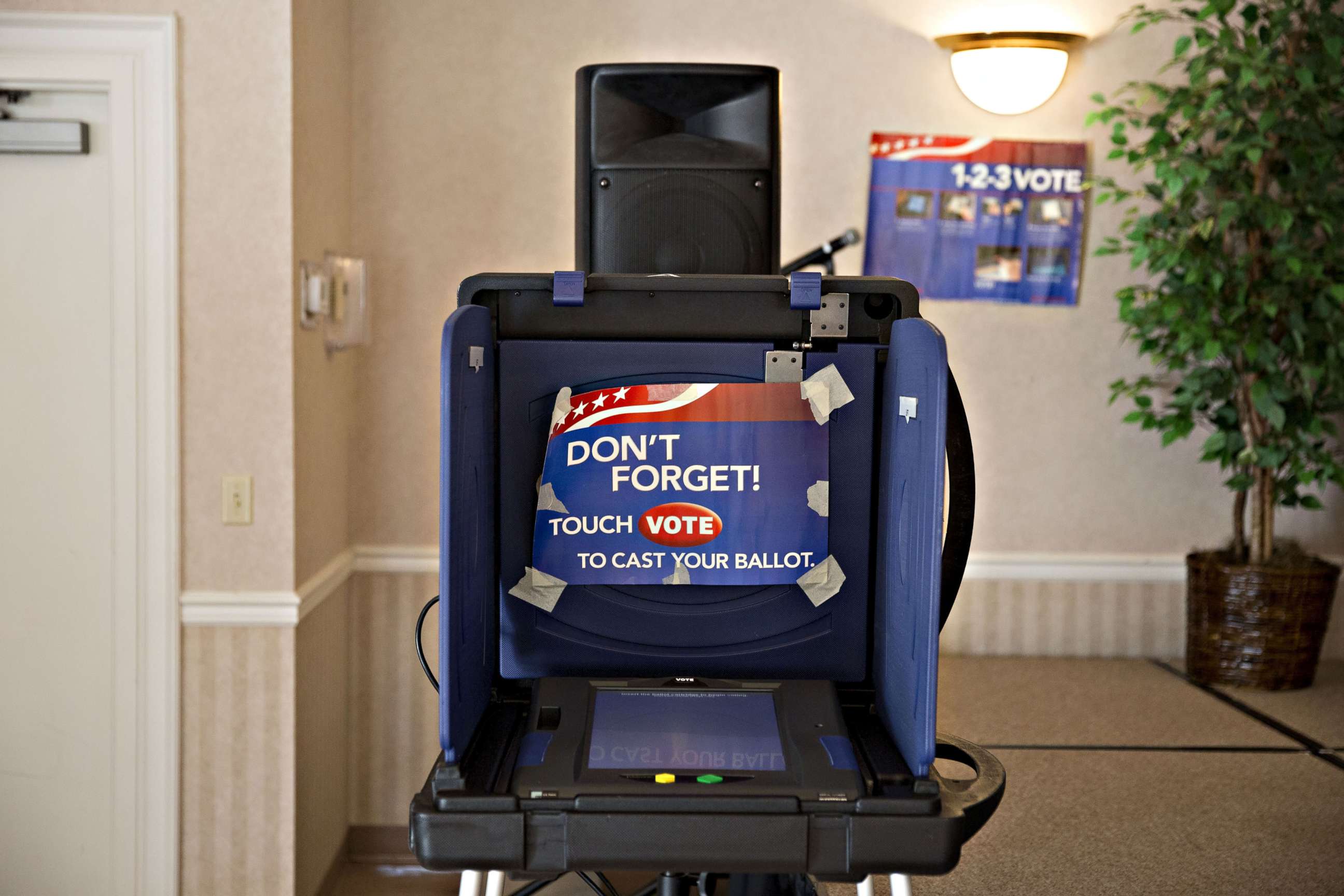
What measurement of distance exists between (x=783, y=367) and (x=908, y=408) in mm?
172

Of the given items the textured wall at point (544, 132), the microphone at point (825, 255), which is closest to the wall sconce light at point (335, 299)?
the textured wall at point (544, 132)

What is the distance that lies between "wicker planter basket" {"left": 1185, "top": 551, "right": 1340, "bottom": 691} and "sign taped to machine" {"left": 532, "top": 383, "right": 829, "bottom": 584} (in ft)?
6.64

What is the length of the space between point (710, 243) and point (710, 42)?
5.05 feet

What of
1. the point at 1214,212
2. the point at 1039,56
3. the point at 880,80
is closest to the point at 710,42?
the point at 880,80

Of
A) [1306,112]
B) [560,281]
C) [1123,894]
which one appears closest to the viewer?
[560,281]

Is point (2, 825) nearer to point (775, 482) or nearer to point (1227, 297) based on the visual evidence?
point (775, 482)

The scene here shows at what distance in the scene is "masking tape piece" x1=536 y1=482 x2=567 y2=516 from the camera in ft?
4.17

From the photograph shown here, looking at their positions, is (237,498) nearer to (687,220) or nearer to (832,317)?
(687,220)

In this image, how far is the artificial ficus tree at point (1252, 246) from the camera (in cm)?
272

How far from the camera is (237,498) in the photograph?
2445 millimetres

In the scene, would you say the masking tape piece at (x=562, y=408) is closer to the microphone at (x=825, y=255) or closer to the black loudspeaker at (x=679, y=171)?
the black loudspeaker at (x=679, y=171)

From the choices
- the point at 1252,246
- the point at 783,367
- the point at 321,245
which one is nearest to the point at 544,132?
the point at 321,245

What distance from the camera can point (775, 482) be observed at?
1287mm

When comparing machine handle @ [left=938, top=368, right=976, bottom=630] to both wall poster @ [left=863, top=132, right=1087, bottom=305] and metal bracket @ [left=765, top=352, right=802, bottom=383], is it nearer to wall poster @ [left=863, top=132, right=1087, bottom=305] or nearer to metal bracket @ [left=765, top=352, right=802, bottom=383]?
metal bracket @ [left=765, top=352, right=802, bottom=383]
